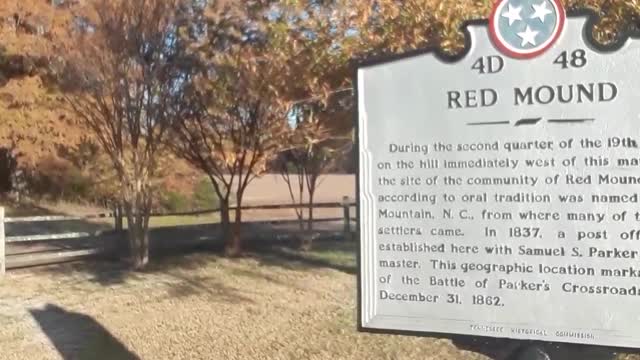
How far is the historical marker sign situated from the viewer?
12.7 feet

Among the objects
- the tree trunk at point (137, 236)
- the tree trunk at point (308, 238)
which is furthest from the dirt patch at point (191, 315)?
the tree trunk at point (308, 238)

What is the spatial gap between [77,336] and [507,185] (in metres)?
5.93

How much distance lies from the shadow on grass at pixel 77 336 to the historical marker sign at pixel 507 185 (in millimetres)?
4285

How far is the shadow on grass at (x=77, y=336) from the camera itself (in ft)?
26.2

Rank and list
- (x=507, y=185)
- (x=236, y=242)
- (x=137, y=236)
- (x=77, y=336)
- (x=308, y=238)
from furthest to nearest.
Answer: (x=308, y=238) → (x=236, y=242) → (x=137, y=236) → (x=77, y=336) → (x=507, y=185)

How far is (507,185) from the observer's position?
13.3 ft

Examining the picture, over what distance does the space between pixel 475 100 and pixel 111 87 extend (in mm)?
9247

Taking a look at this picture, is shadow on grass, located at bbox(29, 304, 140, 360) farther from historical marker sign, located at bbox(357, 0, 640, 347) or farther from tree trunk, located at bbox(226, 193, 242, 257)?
tree trunk, located at bbox(226, 193, 242, 257)

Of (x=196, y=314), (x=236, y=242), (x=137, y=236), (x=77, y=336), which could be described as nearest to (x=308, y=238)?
(x=236, y=242)

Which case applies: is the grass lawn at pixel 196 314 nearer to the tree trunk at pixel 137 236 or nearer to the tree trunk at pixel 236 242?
the tree trunk at pixel 137 236

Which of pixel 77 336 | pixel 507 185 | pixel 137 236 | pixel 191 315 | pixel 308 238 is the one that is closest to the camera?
pixel 507 185

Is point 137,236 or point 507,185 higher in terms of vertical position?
point 507,185

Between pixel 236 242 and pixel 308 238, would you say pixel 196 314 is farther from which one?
pixel 308 238

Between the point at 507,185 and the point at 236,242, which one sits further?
the point at 236,242
